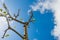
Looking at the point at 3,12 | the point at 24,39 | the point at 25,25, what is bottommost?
the point at 24,39

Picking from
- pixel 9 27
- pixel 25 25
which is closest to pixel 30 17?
pixel 25 25

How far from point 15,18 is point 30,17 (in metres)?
0.92

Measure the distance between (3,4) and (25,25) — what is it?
184 cm

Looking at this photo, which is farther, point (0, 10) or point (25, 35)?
point (0, 10)

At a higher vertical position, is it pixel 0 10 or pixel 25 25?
pixel 0 10

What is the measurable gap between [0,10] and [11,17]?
1121mm

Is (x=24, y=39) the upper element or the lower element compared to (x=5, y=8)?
lower

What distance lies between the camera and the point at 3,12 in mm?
13938

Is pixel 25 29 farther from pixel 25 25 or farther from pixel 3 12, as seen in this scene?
pixel 3 12

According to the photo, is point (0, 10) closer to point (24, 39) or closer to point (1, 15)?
point (1, 15)

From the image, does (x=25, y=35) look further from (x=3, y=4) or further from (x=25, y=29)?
(x=3, y=4)

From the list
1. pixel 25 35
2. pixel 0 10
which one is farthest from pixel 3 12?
pixel 25 35

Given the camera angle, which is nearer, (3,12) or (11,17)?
(11,17)

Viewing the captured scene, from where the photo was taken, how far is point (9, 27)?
13.2 metres
